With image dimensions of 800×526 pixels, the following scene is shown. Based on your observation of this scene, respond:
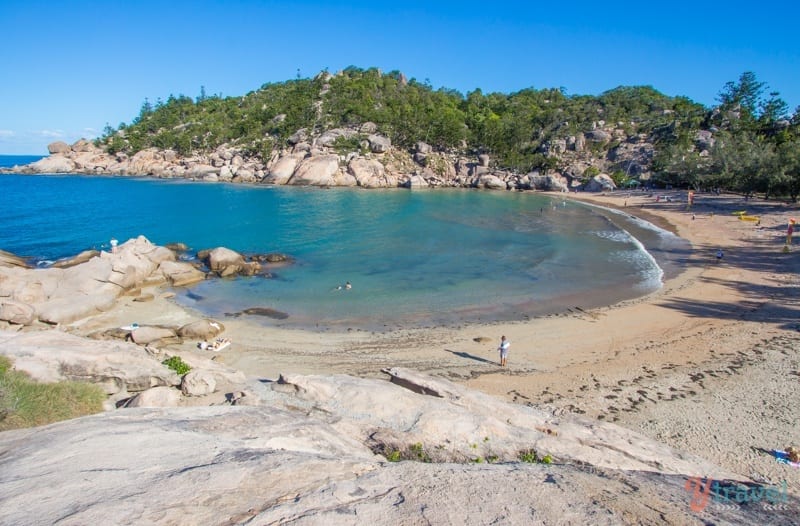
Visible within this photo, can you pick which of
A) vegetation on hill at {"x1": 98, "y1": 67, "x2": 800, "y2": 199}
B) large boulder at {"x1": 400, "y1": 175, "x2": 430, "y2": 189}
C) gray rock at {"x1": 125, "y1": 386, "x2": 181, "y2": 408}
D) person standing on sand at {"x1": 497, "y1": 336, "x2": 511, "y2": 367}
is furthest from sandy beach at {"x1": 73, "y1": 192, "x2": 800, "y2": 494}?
large boulder at {"x1": 400, "y1": 175, "x2": 430, "y2": 189}

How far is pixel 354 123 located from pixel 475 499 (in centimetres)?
11864

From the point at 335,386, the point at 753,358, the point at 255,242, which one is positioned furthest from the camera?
the point at 255,242

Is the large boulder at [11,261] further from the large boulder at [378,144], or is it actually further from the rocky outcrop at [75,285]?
the large boulder at [378,144]

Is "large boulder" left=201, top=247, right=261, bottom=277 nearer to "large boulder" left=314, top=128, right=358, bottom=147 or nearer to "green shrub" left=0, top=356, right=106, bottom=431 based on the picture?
"green shrub" left=0, top=356, right=106, bottom=431

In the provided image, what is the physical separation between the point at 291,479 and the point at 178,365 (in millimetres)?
10823

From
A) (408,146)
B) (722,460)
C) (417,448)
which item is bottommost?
(722,460)

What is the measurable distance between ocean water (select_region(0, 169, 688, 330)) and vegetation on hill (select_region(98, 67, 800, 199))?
23987 millimetres

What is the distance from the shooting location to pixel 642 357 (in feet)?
62.7

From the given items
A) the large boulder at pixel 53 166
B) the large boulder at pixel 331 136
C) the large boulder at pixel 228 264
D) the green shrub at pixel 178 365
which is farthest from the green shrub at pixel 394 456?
the large boulder at pixel 53 166

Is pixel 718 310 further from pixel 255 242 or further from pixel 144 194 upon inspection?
pixel 144 194

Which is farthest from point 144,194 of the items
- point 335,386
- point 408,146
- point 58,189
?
point 335,386

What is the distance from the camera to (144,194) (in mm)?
80438

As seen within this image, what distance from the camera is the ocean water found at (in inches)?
1059

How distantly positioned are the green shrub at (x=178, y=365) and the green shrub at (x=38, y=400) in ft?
8.27
